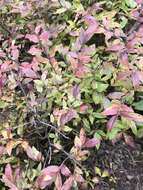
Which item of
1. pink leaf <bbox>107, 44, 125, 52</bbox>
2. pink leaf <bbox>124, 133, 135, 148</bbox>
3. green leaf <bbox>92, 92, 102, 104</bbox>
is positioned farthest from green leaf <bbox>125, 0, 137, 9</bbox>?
pink leaf <bbox>124, 133, 135, 148</bbox>

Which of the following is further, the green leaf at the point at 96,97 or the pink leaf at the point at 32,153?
the green leaf at the point at 96,97

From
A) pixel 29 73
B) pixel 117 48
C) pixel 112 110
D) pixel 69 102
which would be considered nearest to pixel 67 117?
pixel 69 102

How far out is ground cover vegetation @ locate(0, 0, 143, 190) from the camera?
191 centimetres

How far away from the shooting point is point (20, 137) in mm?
2020

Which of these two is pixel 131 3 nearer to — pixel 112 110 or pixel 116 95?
pixel 116 95

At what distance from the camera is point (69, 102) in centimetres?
197

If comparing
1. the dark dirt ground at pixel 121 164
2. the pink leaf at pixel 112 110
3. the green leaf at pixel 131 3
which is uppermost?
the green leaf at pixel 131 3

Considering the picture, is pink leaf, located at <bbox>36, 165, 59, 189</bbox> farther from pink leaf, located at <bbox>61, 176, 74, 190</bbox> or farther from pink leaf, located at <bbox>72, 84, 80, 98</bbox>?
pink leaf, located at <bbox>72, 84, 80, 98</bbox>

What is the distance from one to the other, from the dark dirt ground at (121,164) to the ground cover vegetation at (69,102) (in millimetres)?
15

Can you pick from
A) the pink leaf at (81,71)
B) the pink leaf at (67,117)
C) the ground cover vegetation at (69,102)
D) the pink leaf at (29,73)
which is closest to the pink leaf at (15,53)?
the ground cover vegetation at (69,102)

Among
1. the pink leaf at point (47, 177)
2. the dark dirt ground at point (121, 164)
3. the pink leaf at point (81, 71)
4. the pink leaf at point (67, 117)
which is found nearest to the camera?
the pink leaf at point (47, 177)

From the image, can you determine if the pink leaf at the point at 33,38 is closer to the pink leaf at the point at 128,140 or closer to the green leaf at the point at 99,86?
the green leaf at the point at 99,86

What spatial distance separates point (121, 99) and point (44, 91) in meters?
0.36

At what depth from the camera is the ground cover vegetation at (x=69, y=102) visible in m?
1.91
